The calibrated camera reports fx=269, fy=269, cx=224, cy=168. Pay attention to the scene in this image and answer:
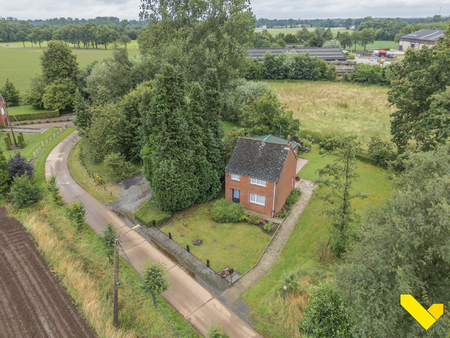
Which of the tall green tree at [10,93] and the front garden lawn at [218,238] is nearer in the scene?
the front garden lawn at [218,238]

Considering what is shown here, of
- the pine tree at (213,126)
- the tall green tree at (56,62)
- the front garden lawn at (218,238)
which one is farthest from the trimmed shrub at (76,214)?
the tall green tree at (56,62)

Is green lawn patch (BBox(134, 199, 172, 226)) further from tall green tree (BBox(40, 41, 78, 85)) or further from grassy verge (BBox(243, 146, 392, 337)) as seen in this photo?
tall green tree (BBox(40, 41, 78, 85))

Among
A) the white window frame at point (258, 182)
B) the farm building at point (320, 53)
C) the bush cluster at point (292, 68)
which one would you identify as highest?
the farm building at point (320, 53)

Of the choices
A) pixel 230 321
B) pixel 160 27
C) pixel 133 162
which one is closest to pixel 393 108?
pixel 160 27

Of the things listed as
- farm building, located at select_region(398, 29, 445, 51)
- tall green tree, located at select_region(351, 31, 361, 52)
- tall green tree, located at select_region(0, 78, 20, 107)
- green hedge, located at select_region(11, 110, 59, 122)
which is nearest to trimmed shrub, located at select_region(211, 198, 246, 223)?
green hedge, located at select_region(11, 110, 59, 122)

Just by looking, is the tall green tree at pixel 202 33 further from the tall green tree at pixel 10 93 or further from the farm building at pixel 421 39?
the farm building at pixel 421 39

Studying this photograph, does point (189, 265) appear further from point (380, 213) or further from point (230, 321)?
point (380, 213)

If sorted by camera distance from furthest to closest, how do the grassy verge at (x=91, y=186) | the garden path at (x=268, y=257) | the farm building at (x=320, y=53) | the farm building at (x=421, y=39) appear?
1. the farm building at (x=421, y=39)
2. the farm building at (x=320, y=53)
3. the grassy verge at (x=91, y=186)
4. the garden path at (x=268, y=257)

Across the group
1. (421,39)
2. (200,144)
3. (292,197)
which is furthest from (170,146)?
(421,39)
